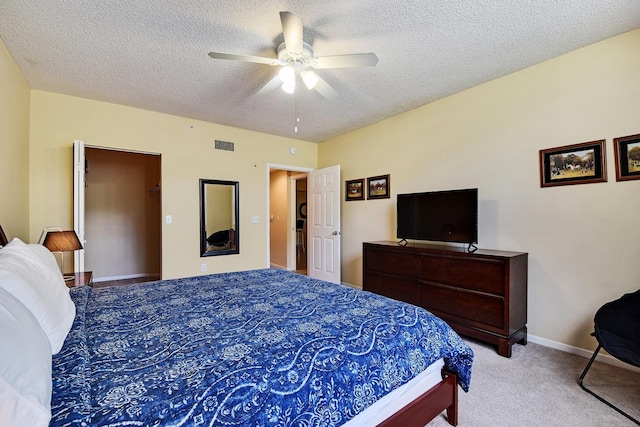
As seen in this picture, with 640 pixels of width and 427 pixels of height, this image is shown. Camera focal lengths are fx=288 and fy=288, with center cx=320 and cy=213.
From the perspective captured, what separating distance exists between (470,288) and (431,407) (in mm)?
1492

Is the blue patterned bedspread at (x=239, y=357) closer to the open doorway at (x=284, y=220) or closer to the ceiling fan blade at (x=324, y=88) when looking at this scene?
the ceiling fan blade at (x=324, y=88)

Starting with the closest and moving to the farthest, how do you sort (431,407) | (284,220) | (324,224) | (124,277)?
(431,407) < (324,224) < (124,277) < (284,220)

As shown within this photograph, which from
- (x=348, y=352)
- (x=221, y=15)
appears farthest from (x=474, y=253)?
(x=221, y=15)

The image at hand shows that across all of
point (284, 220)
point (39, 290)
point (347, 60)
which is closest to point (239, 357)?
point (39, 290)

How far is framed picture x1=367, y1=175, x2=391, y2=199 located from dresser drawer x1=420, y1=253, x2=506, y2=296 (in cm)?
130

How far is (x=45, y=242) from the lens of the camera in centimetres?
252

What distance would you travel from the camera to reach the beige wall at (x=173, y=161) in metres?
3.19

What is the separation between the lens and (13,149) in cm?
258

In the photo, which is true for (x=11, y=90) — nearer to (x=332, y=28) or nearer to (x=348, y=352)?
(x=332, y=28)

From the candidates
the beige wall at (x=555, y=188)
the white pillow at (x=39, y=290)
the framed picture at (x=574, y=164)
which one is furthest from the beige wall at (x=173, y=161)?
the framed picture at (x=574, y=164)

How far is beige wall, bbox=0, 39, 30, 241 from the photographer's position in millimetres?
2324

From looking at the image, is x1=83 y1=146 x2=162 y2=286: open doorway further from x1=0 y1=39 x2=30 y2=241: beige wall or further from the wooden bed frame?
the wooden bed frame

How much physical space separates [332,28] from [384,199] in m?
2.49

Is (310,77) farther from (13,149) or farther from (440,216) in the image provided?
(13,149)
